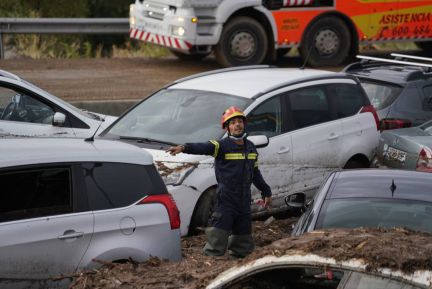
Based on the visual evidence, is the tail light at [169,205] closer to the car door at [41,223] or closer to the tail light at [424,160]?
the car door at [41,223]

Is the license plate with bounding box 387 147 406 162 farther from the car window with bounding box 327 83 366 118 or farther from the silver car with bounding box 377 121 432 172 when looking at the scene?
the car window with bounding box 327 83 366 118

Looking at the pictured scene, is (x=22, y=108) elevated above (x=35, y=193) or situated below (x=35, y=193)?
below

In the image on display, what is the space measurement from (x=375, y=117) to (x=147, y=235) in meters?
5.15

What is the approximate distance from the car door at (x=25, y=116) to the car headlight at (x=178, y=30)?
683 centimetres

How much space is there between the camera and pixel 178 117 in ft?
34.2

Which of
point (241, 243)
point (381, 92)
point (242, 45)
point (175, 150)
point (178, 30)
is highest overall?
point (175, 150)

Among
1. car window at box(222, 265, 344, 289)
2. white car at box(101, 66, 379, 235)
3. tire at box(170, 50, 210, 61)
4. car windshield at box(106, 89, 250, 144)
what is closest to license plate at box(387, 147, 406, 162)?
white car at box(101, 66, 379, 235)

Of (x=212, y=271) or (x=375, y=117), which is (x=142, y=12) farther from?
(x=212, y=271)

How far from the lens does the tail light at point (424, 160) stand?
10047 mm

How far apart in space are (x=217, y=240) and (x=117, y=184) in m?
1.23

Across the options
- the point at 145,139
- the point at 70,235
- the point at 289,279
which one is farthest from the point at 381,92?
the point at 289,279

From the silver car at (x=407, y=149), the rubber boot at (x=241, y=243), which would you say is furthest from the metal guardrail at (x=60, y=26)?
the rubber boot at (x=241, y=243)

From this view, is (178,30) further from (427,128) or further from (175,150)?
(175,150)

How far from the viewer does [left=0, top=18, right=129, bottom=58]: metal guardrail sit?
19719 millimetres
